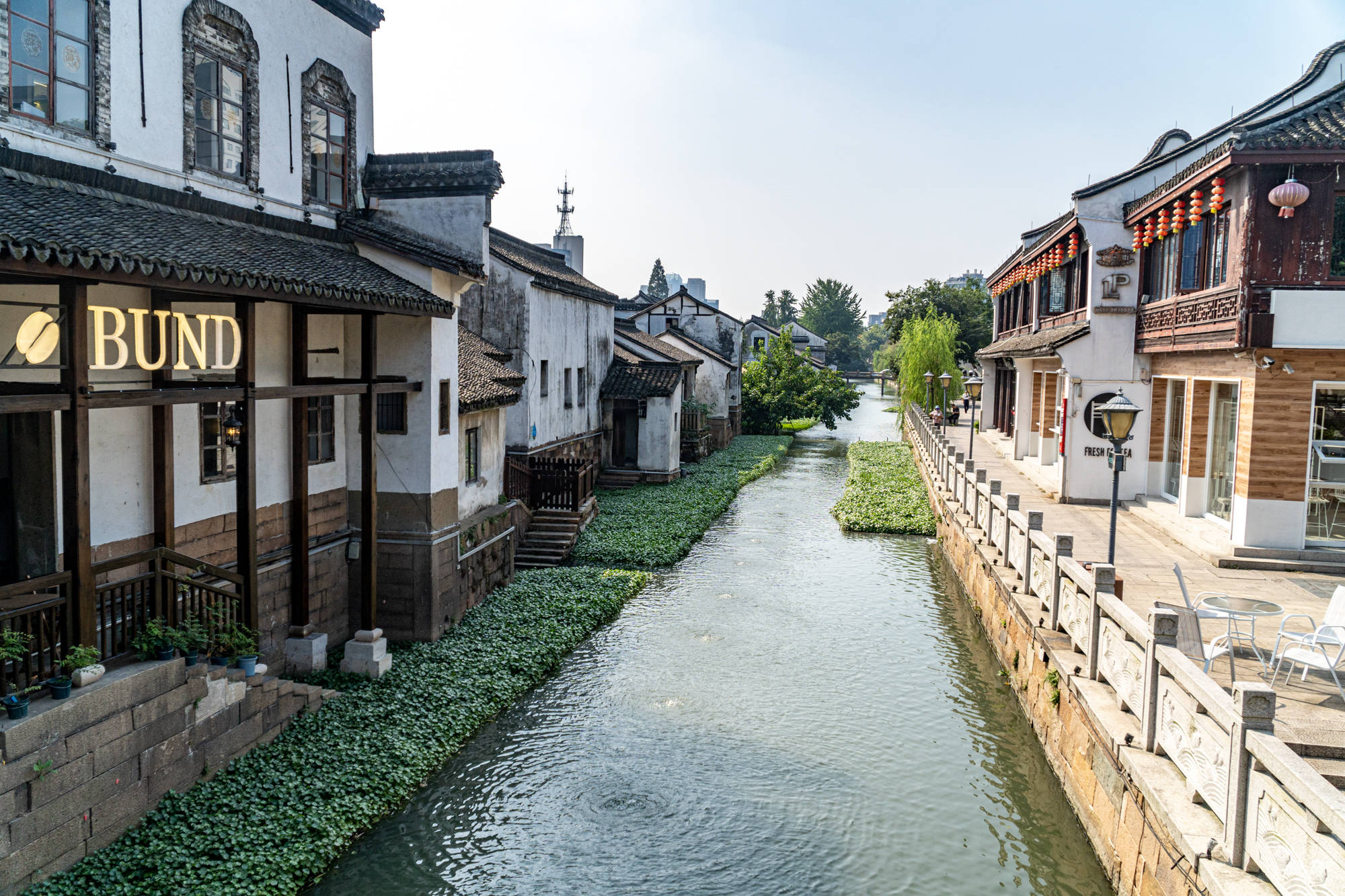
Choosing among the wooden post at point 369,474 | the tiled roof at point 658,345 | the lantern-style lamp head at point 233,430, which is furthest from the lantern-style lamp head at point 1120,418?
the tiled roof at point 658,345

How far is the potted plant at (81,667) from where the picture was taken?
6.80 meters

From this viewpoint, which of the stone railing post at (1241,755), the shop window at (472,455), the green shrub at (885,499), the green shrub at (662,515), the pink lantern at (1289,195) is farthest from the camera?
the green shrub at (885,499)

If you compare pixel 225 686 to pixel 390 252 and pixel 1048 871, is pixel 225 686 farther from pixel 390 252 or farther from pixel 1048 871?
pixel 1048 871

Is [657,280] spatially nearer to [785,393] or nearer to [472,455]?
[785,393]

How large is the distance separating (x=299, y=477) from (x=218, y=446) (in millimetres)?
889

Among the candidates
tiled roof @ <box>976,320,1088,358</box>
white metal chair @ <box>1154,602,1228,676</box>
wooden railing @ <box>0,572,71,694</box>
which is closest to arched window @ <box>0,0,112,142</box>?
wooden railing @ <box>0,572,71,694</box>

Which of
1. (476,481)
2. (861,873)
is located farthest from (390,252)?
(861,873)

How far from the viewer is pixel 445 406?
41.4ft

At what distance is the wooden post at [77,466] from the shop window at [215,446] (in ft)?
8.96

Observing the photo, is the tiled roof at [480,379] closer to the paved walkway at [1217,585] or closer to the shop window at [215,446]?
the shop window at [215,446]

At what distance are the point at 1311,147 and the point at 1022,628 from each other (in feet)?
26.9

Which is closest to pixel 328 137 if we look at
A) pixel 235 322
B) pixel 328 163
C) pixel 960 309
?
pixel 328 163

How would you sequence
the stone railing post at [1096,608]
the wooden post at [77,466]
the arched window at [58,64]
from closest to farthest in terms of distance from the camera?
the wooden post at [77,466]
the arched window at [58,64]
the stone railing post at [1096,608]

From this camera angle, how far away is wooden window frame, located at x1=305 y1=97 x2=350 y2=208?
1195 centimetres
